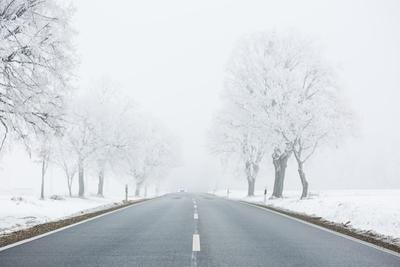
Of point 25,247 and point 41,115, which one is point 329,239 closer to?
point 25,247

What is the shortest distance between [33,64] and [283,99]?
16805 millimetres

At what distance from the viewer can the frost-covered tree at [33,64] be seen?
11.0 meters

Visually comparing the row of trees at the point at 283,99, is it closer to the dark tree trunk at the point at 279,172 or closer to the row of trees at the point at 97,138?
the dark tree trunk at the point at 279,172

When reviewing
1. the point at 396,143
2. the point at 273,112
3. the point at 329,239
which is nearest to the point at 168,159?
the point at 273,112

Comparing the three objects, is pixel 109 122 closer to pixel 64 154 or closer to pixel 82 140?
pixel 82 140

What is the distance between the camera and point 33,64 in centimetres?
1189

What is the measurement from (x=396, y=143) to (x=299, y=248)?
98850 millimetres

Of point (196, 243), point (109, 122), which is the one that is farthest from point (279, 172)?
point (196, 243)

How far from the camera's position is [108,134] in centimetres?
3253

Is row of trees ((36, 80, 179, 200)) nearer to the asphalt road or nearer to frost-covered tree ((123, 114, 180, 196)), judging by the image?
frost-covered tree ((123, 114, 180, 196))

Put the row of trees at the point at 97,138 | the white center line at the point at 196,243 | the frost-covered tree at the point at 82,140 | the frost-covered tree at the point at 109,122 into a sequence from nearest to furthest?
the white center line at the point at 196,243
the frost-covered tree at the point at 82,140
the row of trees at the point at 97,138
the frost-covered tree at the point at 109,122

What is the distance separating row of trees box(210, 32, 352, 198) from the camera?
22906mm

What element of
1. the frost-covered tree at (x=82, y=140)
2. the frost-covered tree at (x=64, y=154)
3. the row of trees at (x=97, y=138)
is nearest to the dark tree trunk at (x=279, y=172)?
the row of trees at (x=97, y=138)

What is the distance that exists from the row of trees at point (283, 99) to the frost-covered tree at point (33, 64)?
1392 cm
